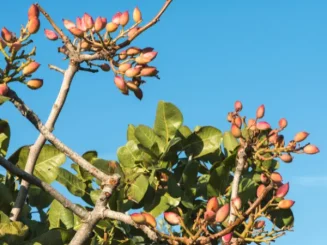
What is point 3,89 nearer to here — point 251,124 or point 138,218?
point 138,218

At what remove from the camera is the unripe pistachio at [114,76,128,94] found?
288 centimetres

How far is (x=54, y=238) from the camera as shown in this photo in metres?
3.02

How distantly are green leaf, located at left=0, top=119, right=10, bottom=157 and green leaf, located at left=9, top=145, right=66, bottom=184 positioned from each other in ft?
0.42

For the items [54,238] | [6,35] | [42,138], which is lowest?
[54,238]

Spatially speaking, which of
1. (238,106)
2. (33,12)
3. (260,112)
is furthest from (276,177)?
(33,12)

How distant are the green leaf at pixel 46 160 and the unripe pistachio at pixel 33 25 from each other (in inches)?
23.9

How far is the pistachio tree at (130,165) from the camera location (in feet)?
9.40

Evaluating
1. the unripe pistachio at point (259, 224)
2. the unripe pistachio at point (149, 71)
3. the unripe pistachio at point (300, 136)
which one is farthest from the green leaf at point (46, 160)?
the unripe pistachio at point (300, 136)

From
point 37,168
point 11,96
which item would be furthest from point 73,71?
point 37,168

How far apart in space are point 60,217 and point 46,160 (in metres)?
0.28

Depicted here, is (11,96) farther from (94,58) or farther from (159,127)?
(159,127)

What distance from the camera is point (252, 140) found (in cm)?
336

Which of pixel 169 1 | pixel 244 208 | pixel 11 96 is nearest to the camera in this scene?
pixel 11 96

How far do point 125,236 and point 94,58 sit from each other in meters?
0.82
